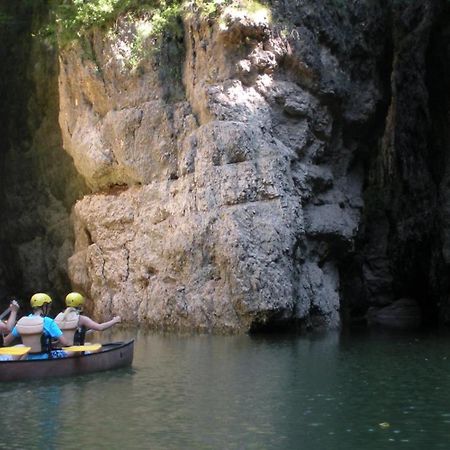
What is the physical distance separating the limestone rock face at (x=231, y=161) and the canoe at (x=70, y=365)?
581cm

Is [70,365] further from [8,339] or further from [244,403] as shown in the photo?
[244,403]

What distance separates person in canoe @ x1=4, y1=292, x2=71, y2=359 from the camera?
500 inches

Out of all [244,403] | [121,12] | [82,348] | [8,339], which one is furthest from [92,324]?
[121,12]

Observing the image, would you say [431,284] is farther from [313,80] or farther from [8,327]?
[8,327]

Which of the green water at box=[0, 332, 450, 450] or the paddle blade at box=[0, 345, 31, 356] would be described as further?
the paddle blade at box=[0, 345, 31, 356]

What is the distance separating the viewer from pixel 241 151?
65.4 ft

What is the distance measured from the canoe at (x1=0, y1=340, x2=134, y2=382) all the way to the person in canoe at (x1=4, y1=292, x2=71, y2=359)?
0.99 feet

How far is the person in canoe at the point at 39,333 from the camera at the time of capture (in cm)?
1271

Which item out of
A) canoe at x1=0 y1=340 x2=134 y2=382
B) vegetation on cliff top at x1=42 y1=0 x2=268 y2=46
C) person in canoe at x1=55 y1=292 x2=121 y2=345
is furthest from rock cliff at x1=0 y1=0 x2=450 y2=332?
canoe at x1=0 y1=340 x2=134 y2=382

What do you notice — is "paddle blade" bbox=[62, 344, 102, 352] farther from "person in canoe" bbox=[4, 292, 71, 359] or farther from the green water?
the green water

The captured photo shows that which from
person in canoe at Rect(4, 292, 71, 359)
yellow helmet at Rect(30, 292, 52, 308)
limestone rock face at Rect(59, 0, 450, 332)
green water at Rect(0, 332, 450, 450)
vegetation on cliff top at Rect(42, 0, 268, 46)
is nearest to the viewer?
green water at Rect(0, 332, 450, 450)

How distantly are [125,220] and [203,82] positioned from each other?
4.20 m

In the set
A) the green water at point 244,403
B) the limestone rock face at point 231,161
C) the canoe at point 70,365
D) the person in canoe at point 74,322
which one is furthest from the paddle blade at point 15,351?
the limestone rock face at point 231,161

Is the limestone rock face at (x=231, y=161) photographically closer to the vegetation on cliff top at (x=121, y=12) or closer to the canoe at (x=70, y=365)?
the vegetation on cliff top at (x=121, y=12)
